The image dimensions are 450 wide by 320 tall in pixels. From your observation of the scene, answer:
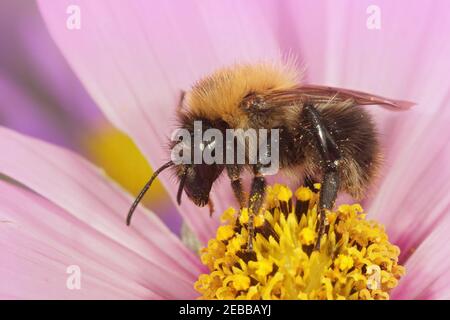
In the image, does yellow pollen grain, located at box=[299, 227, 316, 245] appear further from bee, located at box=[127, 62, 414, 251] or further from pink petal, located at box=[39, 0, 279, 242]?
pink petal, located at box=[39, 0, 279, 242]

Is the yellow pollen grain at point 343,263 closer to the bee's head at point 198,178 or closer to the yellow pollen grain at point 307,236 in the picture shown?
the yellow pollen grain at point 307,236

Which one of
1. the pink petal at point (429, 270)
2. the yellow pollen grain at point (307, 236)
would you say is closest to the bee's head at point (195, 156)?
the yellow pollen grain at point (307, 236)

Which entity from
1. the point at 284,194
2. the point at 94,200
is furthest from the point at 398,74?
the point at 94,200

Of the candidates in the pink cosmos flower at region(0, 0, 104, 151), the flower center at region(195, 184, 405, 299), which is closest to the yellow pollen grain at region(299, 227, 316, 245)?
the flower center at region(195, 184, 405, 299)

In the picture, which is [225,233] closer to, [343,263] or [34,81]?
[343,263]

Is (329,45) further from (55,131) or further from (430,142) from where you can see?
(55,131)

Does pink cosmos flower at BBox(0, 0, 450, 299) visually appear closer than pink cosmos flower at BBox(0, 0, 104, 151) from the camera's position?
Yes
